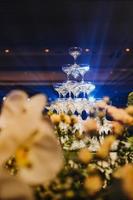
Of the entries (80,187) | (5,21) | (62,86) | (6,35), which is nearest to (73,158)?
(80,187)

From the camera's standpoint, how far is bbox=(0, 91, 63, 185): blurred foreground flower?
0.47 metres

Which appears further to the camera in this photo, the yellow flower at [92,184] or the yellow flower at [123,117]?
the yellow flower at [123,117]

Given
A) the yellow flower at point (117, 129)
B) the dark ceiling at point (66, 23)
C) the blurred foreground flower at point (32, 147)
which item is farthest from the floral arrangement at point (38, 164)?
the dark ceiling at point (66, 23)

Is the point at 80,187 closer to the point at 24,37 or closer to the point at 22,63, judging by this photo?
the point at 24,37

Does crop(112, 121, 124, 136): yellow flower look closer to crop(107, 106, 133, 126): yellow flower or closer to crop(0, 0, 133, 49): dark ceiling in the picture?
crop(107, 106, 133, 126): yellow flower

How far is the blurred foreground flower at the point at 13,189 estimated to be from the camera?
47cm

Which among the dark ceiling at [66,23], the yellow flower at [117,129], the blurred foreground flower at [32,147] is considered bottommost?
the blurred foreground flower at [32,147]

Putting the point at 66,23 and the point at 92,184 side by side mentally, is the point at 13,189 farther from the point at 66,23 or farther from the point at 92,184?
the point at 66,23

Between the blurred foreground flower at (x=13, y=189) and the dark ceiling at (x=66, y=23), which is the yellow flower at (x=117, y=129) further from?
the dark ceiling at (x=66, y=23)

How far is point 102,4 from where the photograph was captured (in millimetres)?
6750

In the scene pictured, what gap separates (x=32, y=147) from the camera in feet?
1.66

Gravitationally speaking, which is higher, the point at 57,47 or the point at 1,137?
the point at 57,47

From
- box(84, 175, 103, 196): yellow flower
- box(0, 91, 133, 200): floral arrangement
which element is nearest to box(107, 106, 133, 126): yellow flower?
box(0, 91, 133, 200): floral arrangement

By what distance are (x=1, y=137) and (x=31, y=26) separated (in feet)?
24.7
